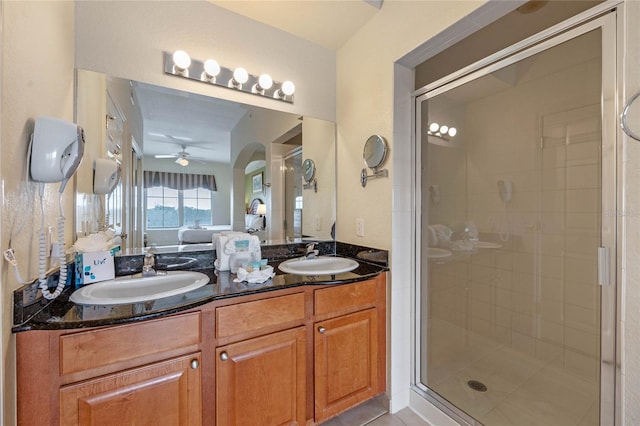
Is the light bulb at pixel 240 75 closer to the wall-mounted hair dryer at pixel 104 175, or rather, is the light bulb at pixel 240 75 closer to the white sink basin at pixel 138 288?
the wall-mounted hair dryer at pixel 104 175

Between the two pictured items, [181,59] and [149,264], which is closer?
[149,264]

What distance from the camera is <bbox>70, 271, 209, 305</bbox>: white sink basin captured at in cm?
101

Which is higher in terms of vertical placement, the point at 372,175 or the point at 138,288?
the point at 372,175

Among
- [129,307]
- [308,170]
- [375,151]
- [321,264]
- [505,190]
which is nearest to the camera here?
[129,307]

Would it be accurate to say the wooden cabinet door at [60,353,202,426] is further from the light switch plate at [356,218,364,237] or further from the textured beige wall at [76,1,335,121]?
the textured beige wall at [76,1,335,121]

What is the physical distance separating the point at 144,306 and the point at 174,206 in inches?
31.9

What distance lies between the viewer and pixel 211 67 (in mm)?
1618

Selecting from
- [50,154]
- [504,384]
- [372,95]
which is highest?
[372,95]

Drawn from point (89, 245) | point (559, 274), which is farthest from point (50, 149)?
point (559, 274)

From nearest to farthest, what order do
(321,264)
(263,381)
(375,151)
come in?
(263,381)
(375,151)
(321,264)

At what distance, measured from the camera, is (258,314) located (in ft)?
3.96

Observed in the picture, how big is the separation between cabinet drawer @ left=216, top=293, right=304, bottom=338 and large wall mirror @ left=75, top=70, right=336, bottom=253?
725 millimetres

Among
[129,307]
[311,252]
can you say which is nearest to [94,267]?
[129,307]

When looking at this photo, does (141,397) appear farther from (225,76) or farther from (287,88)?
(287,88)
